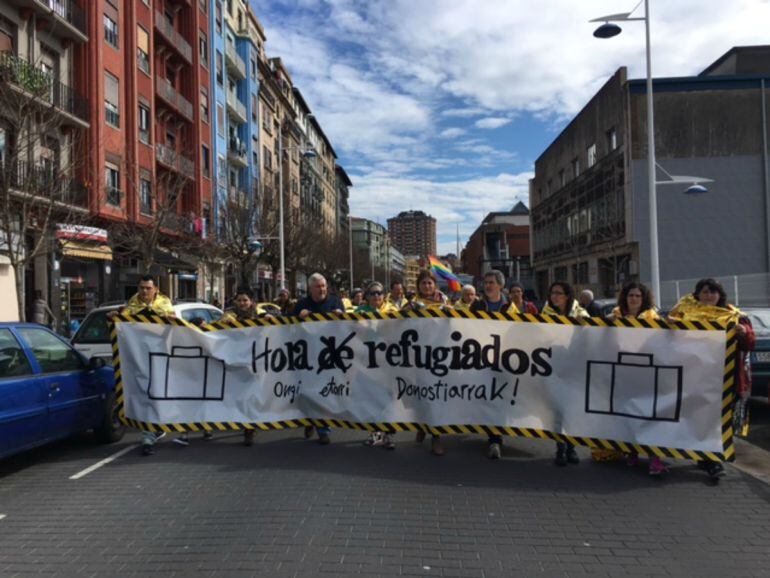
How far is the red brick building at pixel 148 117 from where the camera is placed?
2711 centimetres

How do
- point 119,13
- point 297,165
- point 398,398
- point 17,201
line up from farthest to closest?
point 297,165, point 119,13, point 17,201, point 398,398

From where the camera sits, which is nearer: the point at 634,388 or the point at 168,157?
the point at 634,388

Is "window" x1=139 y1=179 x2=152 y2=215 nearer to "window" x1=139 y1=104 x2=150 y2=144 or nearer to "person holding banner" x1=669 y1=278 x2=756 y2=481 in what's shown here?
"window" x1=139 y1=104 x2=150 y2=144

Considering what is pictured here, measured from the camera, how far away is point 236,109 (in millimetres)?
48062

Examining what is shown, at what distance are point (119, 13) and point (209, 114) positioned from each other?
11.9m

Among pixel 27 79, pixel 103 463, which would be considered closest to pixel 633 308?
pixel 103 463

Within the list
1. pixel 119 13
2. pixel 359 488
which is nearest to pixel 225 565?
pixel 359 488

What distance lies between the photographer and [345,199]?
11962 centimetres

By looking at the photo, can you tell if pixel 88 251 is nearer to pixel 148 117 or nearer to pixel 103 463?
pixel 148 117

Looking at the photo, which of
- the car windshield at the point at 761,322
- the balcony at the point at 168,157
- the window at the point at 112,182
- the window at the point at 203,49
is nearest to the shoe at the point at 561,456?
the car windshield at the point at 761,322

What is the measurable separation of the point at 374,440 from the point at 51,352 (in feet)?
11.9

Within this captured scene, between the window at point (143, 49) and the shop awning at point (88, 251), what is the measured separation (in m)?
10.6

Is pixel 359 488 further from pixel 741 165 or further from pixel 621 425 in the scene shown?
pixel 741 165

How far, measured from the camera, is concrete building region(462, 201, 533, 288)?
188ft
